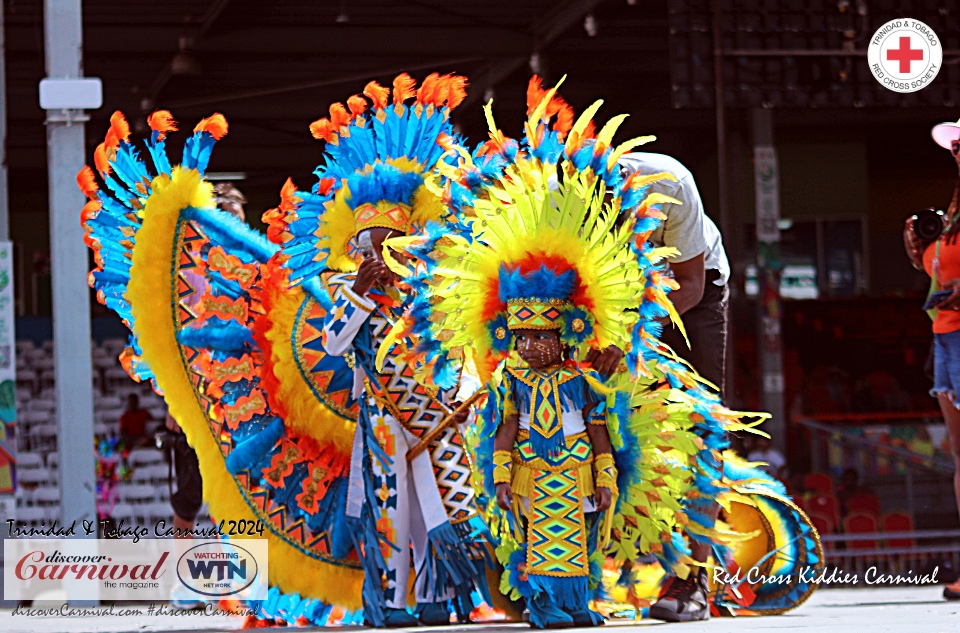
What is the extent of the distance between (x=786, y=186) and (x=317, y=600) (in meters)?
16.1

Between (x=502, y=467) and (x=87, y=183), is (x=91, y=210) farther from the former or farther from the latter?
(x=502, y=467)

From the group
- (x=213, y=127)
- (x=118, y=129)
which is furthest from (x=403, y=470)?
(x=118, y=129)

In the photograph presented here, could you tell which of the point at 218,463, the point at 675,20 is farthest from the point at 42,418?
the point at 218,463

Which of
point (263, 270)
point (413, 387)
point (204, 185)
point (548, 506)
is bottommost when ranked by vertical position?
point (548, 506)

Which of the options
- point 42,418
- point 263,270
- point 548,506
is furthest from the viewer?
point 42,418

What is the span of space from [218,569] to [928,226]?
3449 mm

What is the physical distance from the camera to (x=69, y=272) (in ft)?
24.4

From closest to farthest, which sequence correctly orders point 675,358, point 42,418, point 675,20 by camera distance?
point 675,358 → point 675,20 → point 42,418

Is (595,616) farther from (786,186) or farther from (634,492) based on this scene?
(786,186)

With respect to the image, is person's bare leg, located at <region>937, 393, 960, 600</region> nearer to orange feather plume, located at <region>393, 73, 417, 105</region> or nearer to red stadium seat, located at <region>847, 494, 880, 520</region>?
orange feather plume, located at <region>393, 73, 417, 105</region>

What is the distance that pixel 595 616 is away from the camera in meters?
4.79

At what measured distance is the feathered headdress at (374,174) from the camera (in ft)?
17.5

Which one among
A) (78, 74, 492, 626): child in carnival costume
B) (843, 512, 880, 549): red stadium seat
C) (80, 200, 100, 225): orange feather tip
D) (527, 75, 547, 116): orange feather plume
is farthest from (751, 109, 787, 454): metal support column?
(527, 75, 547, 116): orange feather plume

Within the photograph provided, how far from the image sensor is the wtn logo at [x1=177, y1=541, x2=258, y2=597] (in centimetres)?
570
